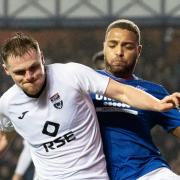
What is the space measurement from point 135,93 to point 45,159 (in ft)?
1.45

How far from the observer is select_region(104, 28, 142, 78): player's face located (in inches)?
95.0

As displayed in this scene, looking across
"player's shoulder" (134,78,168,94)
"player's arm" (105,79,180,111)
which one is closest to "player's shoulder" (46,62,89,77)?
"player's arm" (105,79,180,111)

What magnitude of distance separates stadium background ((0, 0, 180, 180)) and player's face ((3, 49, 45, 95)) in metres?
4.29

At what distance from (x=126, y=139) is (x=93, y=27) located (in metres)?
4.26

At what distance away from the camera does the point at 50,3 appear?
21.8ft

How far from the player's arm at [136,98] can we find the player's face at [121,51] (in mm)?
Result: 195

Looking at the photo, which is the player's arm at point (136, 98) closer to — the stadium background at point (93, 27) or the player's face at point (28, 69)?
the player's face at point (28, 69)

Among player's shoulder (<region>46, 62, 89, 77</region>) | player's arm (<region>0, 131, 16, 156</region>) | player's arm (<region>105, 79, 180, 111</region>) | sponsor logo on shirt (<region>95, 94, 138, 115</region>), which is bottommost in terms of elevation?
player's arm (<region>0, 131, 16, 156</region>)

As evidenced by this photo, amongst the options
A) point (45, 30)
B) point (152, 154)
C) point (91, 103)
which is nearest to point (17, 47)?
point (91, 103)

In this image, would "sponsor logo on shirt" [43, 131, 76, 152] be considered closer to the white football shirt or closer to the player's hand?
the white football shirt

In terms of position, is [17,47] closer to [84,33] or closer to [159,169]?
[159,169]

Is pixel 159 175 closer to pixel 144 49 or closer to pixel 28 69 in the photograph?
pixel 28 69

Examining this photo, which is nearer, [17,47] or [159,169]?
[17,47]

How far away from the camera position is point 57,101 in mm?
2262
